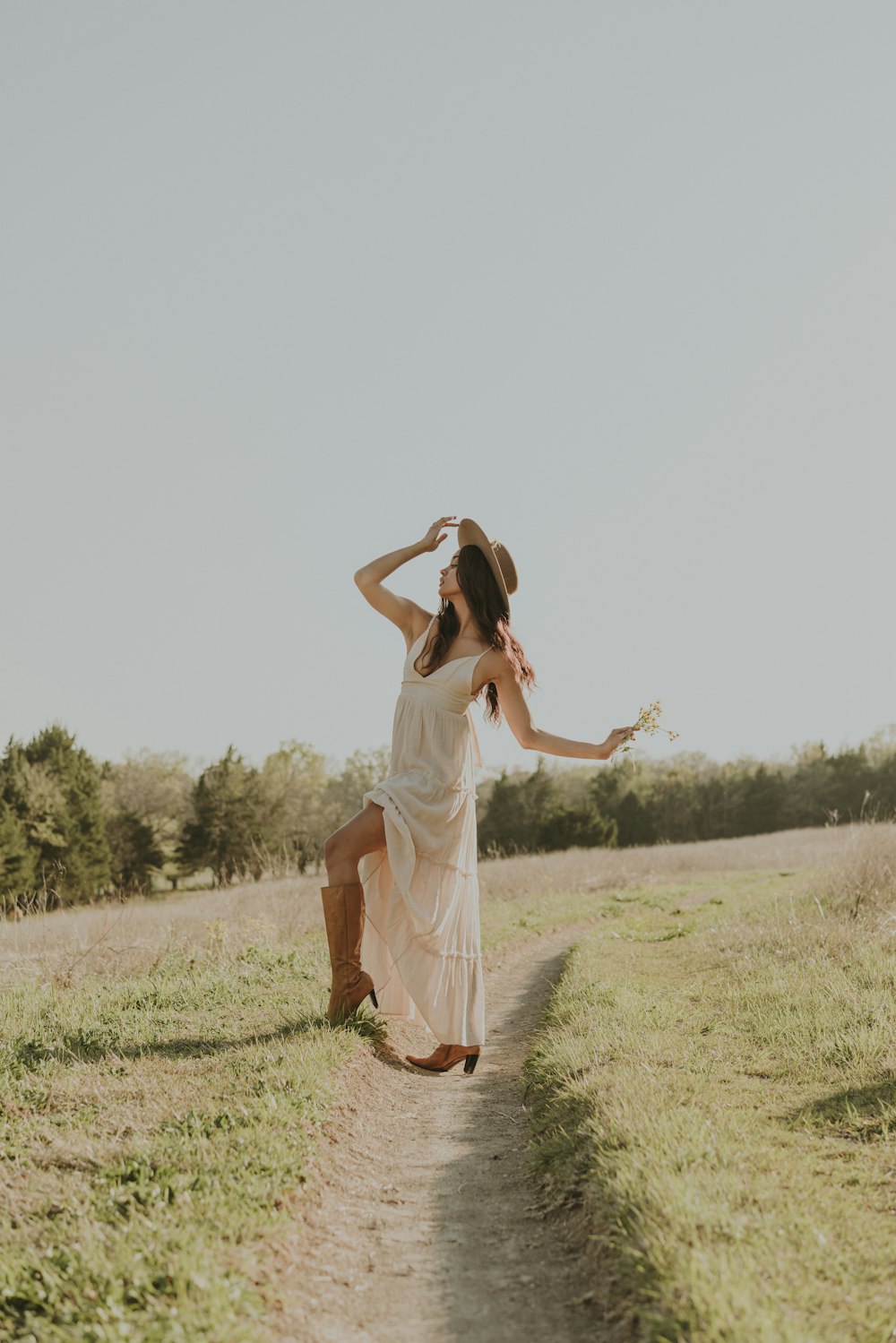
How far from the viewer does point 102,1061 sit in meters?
5.70

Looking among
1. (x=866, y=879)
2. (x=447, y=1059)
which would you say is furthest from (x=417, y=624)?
Result: (x=866, y=879)

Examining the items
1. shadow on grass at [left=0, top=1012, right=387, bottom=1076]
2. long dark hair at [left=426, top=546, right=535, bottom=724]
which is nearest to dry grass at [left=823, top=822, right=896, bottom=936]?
long dark hair at [left=426, top=546, right=535, bottom=724]

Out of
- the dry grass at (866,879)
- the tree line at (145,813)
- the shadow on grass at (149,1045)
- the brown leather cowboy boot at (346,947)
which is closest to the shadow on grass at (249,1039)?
the shadow on grass at (149,1045)

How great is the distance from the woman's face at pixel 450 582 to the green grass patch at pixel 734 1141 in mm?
2752

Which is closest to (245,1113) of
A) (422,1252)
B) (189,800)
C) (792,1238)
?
(422,1252)

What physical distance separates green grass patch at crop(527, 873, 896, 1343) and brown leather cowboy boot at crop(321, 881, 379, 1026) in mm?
1135

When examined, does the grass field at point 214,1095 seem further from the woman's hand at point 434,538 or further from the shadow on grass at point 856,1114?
the woman's hand at point 434,538

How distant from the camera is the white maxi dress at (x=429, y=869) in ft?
20.1

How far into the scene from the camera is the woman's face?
6387 millimetres

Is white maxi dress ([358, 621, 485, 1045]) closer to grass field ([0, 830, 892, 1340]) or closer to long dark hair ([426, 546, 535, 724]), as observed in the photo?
long dark hair ([426, 546, 535, 724])

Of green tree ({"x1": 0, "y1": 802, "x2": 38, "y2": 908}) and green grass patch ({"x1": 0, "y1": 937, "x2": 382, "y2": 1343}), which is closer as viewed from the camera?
green grass patch ({"x1": 0, "y1": 937, "x2": 382, "y2": 1343})

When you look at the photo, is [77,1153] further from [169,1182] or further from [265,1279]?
[265,1279]

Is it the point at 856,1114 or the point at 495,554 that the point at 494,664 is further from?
the point at 856,1114

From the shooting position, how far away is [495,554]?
6.36 meters
